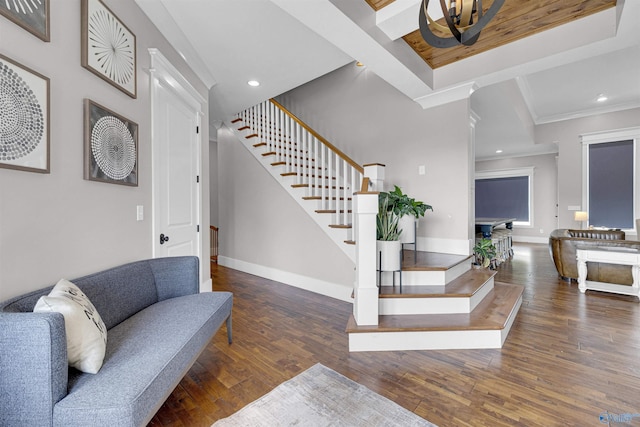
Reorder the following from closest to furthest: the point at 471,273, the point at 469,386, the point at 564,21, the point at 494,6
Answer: the point at 494,6
the point at 469,386
the point at 564,21
the point at 471,273

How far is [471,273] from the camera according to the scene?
3.38 meters

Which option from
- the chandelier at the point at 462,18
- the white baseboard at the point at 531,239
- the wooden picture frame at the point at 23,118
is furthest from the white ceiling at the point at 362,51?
the white baseboard at the point at 531,239

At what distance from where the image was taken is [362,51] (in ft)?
8.71

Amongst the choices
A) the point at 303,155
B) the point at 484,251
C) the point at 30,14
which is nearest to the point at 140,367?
the point at 30,14

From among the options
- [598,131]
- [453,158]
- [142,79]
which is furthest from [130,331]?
[598,131]

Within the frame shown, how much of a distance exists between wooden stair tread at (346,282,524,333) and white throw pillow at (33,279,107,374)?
1.66 meters

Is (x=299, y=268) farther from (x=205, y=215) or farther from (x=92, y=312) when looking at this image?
(x=92, y=312)

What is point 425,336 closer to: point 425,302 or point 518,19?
point 425,302

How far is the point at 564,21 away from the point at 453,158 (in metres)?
1.58

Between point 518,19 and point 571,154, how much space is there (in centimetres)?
522

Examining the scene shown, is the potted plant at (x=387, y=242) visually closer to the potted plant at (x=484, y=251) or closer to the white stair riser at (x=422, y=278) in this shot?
the white stair riser at (x=422, y=278)

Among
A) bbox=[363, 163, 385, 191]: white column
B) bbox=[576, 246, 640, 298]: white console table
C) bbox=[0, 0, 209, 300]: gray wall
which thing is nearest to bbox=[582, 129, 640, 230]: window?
bbox=[576, 246, 640, 298]: white console table

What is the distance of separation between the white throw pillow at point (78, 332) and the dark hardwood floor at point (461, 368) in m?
0.59

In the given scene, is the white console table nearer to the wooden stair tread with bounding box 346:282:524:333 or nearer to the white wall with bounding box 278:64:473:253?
the white wall with bounding box 278:64:473:253
